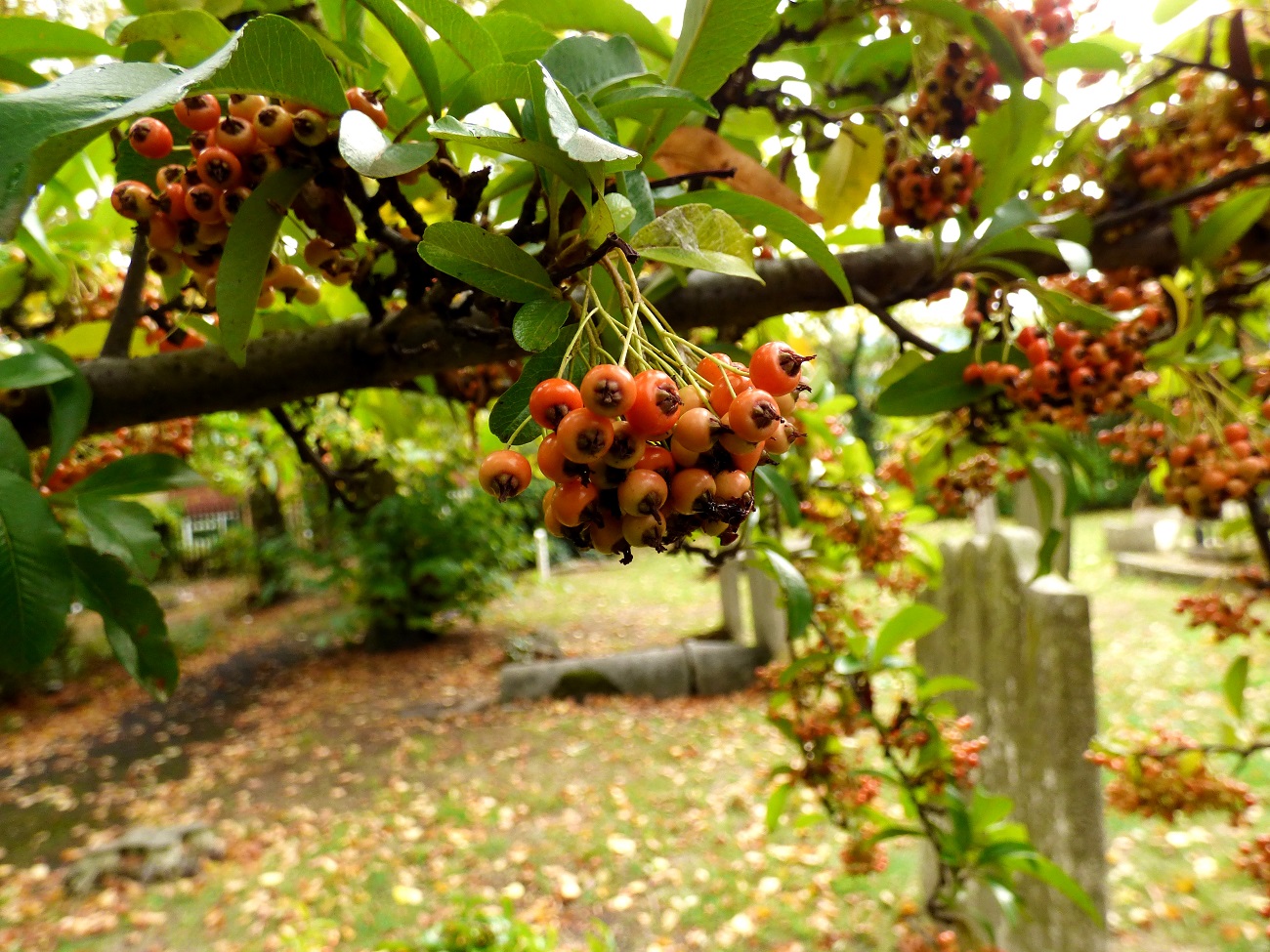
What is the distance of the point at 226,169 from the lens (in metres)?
0.65

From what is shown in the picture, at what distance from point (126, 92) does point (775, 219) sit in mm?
504

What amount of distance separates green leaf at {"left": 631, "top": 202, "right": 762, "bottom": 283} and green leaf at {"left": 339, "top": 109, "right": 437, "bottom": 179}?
17 centimetres

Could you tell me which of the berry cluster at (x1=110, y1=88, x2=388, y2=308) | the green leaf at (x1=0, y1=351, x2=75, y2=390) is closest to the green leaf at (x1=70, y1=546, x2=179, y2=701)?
the green leaf at (x1=0, y1=351, x2=75, y2=390)

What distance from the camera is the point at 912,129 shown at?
1370mm

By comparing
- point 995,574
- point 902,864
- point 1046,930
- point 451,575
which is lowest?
point 902,864

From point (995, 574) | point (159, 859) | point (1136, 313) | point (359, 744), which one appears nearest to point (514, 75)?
point (1136, 313)

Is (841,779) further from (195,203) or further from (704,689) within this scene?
(704,689)

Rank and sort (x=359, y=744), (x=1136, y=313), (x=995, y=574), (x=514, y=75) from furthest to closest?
(x=359, y=744), (x=995, y=574), (x=1136, y=313), (x=514, y=75)

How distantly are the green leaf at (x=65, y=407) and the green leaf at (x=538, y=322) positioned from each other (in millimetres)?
784

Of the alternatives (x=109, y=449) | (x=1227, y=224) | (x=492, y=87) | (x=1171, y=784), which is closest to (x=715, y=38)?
(x=492, y=87)

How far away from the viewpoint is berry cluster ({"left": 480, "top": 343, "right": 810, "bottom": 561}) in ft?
1.68

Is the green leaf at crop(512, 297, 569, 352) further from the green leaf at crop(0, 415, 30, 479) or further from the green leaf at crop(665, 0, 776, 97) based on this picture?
the green leaf at crop(0, 415, 30, 479)

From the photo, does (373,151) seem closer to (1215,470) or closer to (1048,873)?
(1215,470)

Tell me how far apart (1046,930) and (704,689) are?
159 inches
